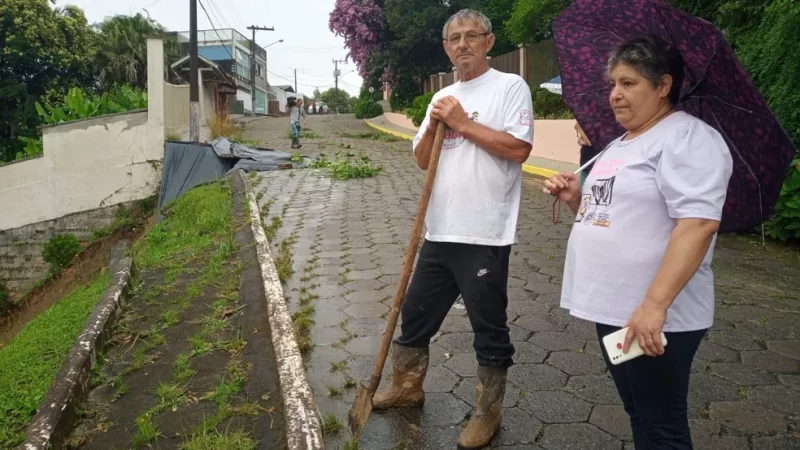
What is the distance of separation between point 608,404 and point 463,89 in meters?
1.74

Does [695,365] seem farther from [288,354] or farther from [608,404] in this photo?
[288,354]

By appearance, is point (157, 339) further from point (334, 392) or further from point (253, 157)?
point (253, 157)

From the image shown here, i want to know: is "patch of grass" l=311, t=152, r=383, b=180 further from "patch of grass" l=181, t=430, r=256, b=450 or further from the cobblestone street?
"patch of grass" l=181, t=430, r=256, b=450

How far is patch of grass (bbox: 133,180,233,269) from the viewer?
660cm

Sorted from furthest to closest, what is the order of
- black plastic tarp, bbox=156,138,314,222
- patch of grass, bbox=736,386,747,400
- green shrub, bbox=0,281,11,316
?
1. green shrub, bbox=0,281,11,316
2. black plastic tarp, bbox=156,138,314,222
3. patch of grass, bbox=736,386,747,400

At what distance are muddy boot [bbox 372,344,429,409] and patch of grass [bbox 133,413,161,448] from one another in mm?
1075

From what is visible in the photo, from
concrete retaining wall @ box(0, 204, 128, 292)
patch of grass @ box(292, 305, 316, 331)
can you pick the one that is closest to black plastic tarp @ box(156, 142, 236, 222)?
concrete retaining wall @ box(0, 204, 128, 292)

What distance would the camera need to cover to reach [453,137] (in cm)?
278

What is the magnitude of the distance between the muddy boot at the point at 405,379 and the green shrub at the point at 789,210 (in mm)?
5078

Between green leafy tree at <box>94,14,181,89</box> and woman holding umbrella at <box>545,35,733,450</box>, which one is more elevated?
green leafy tree at <box>94,14,181,89</box>

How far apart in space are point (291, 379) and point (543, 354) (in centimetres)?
155

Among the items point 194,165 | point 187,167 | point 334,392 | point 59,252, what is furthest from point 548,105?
point 334,392

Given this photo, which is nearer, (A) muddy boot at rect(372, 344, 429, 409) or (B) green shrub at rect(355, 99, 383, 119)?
(A) muddy boot at rect(372, 344, 429, 409)

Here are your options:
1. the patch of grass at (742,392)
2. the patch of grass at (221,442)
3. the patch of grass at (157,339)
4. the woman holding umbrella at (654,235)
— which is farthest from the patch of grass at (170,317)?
the patch of grass at (742,392)
